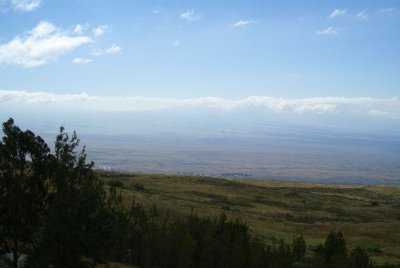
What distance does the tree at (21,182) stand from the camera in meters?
21.5

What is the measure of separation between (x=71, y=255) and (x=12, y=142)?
6065mm

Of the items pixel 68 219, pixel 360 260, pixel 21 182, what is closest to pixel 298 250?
pixel 360 260

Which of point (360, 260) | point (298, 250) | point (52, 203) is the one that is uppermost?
point (52, 203)

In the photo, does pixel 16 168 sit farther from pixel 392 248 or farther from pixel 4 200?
pixel 392 248

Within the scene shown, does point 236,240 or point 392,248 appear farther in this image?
point 392,248

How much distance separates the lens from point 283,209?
66.4 metres

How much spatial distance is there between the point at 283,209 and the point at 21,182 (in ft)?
164

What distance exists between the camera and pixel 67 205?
20484 mm

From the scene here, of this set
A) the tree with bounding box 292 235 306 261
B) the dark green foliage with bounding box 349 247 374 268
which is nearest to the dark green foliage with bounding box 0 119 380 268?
the tree with bounding box 292 235 306 261

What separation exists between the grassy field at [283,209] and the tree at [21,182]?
2354cm

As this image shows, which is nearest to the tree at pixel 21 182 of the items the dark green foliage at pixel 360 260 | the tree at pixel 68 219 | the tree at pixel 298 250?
the tree at pixel 68 219

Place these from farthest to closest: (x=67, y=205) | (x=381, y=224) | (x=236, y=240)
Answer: (x=381, y=224) < (x=236, y=240) < (x=67, y=205)

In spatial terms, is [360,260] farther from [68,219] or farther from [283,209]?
[283,209]

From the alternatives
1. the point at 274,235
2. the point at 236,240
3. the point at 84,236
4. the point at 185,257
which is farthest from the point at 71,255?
the point at 274,235
